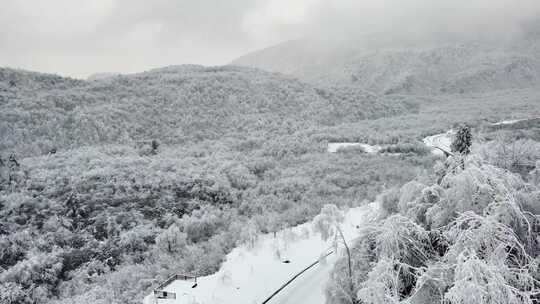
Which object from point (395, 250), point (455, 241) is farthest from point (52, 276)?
point (455, 241)

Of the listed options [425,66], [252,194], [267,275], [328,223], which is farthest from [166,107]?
[425,66]

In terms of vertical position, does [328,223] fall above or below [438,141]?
below

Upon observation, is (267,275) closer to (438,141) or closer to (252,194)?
(252,194)

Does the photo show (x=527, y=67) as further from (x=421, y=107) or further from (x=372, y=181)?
(x=372, y=181)

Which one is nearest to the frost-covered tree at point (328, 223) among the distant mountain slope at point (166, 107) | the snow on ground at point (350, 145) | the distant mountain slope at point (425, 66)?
the snow on ground at point (350, 145)

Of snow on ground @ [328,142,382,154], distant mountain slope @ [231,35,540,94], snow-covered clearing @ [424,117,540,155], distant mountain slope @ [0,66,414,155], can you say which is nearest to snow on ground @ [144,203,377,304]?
snow-covered clearing @ [424,117,540,155]

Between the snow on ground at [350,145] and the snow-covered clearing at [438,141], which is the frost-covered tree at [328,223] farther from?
the snow on ground at [350,145]

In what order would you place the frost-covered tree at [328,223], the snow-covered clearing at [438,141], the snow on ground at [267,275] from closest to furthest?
the snow on ground at [267,275] < the frost-covered tree at [328,223] < the snow-covered clearing at [438,141]

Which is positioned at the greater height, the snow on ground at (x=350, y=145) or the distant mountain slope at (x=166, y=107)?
the distant mountain slope at (x=166, y=107)
